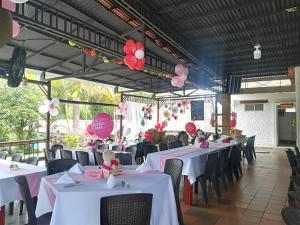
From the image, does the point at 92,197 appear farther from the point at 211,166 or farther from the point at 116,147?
the point at 116,147

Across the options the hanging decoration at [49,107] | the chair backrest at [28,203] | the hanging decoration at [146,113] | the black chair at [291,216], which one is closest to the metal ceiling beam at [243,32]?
the black chair at [291,216]

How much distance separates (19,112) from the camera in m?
11.2

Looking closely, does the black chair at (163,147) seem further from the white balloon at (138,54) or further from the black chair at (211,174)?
the white balloon at (138,54)

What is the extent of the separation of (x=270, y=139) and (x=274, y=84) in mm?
3199

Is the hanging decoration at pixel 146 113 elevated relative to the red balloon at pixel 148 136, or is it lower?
elevated

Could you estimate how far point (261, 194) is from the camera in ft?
15.7

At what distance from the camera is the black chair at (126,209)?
1.79 m

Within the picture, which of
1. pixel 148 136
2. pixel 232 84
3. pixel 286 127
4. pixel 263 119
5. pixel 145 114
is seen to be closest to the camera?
pixel 232 84

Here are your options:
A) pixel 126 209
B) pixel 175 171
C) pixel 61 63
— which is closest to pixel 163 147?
pixel 175 171

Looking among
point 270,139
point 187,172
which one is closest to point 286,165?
point 187,172

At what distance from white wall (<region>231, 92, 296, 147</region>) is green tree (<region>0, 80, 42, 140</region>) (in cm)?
1072

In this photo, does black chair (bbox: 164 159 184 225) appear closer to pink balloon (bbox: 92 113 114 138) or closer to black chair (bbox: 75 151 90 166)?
pink balloon (bbox: 92 113 114 138)

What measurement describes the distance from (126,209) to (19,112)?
11.0 meters

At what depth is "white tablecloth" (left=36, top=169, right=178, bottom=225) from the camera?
2105 millimetres
